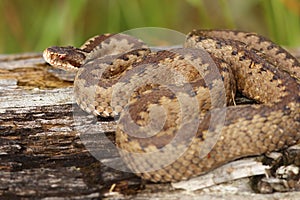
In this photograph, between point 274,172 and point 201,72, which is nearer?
point 274,172

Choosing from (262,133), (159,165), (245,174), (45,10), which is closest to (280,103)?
(262,133)

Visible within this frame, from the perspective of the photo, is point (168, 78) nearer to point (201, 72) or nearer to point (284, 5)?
point (201, 72)

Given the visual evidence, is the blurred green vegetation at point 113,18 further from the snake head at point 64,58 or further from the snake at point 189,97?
the snake head at point 64,58

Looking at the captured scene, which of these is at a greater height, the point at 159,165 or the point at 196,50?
the point at 196,50

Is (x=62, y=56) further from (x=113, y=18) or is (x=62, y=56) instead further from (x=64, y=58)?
(x=113, y=18)

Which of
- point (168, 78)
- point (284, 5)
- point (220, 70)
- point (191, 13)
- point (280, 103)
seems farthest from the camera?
point (191, 13)

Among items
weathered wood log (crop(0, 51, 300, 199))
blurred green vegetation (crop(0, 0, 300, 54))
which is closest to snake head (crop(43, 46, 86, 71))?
weathered wood log (crop(0, 51, 300, 199))
